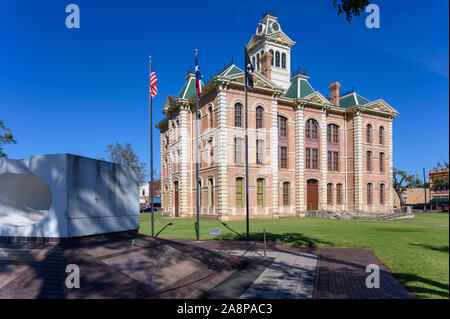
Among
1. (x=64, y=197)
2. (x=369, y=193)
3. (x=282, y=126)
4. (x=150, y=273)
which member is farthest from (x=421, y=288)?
(x=369, y=193)

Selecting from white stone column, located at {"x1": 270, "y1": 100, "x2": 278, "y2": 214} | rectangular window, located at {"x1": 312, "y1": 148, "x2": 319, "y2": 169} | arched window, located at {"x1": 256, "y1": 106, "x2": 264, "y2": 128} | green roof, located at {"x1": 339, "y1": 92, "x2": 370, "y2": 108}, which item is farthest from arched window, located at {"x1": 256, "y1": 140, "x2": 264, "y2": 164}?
green roof, located at {"x1": 339, "y1": 92, "x2": 370, "y2": 108}

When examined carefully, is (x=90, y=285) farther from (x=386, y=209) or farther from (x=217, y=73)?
(x=386, y=209)

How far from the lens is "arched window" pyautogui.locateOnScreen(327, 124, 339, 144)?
3544 centimetres

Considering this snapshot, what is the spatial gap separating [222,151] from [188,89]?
461 inches

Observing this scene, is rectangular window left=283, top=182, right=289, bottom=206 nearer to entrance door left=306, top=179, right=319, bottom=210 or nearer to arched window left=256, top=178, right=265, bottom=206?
entrance door left=306, top=179, right=319, bottom=210

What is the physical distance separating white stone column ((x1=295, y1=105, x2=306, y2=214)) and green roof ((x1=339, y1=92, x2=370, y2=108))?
8155mm

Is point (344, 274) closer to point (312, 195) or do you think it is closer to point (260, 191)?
point (260, 191)

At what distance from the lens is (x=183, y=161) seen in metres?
32.6

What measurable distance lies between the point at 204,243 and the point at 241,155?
15337mm

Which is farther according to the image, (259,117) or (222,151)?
(259,117)

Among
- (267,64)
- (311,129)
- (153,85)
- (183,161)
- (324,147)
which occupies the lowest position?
(183,161)

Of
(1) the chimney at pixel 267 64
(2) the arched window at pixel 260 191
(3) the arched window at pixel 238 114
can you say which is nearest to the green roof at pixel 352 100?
(1) the chimney at pixel 267 64

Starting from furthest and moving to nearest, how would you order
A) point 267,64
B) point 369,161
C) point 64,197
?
point 369,161
point 267,64
point 64,197
